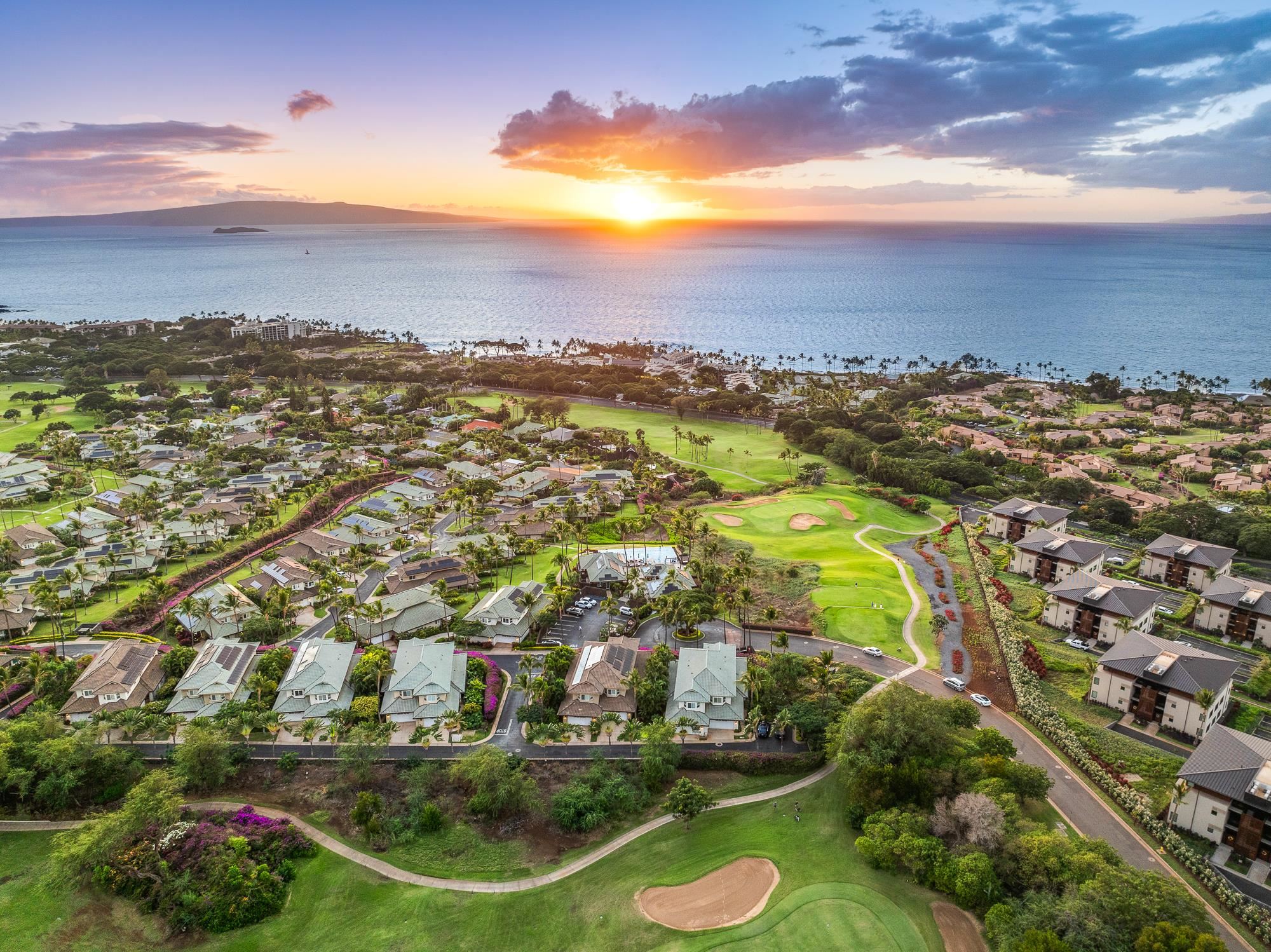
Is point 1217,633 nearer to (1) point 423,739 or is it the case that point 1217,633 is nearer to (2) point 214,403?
(1) point 423,739

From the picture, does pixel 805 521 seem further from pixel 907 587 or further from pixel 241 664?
pixel 241 664

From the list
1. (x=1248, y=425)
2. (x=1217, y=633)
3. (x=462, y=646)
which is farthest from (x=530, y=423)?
(x=1248, y=425)

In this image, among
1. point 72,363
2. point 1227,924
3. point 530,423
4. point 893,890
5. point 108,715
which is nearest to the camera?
point 1227,924

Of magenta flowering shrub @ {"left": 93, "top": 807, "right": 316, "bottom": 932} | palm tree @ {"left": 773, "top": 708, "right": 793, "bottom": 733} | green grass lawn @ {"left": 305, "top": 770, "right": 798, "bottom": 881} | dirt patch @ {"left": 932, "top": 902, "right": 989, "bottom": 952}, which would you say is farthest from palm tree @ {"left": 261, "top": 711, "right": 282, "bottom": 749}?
dirt patch @ {"left": 932, "top": 902, "right": 989, "bottom": 952}

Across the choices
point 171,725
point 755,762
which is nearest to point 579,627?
point 755,762

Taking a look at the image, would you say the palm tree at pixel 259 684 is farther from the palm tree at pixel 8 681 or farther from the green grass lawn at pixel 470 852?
the palm tree at pixel 8 681

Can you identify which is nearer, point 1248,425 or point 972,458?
point 972,458

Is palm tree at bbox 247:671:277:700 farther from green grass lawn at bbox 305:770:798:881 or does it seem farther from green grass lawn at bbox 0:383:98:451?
green grass lawn at bbox 0:383:98:451
